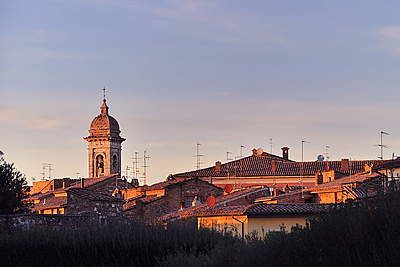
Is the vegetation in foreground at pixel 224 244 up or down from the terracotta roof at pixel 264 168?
down

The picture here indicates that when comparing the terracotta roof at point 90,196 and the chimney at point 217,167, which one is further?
the chimney at point 217,167

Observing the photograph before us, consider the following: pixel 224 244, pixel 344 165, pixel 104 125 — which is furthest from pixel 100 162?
pixel 224 244

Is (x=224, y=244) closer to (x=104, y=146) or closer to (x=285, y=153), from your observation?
(x=285, y=153)

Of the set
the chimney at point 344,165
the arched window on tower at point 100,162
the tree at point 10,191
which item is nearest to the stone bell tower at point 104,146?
the arched window on tower at point 100,162

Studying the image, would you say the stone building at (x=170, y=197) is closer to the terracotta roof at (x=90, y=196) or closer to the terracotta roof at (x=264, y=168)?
the terracotta roof at (x=90, y=196)

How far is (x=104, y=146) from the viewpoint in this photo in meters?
115

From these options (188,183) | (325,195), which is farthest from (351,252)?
(188,183)

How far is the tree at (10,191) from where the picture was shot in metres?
29.2

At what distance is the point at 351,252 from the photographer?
37.3 ft

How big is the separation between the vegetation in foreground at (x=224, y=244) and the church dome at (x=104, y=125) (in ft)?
317

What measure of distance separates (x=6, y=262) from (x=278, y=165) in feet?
185

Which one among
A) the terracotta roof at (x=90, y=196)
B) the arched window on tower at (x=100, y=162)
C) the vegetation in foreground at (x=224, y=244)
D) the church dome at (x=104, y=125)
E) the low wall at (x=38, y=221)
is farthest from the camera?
the church dome at (x=104, y=125)

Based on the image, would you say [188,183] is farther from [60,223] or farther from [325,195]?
[60,223]

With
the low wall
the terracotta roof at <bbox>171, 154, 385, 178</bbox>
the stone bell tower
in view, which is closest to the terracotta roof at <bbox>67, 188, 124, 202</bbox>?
the low wall
